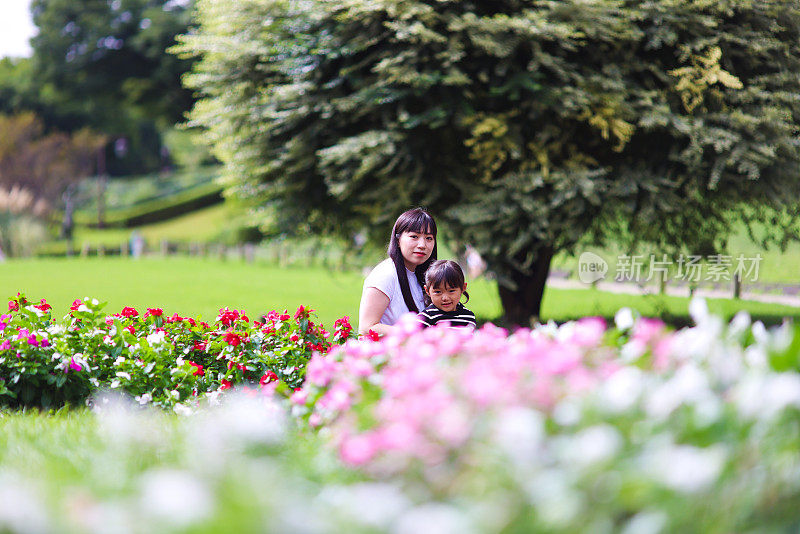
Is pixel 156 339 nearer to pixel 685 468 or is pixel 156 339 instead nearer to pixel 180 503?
pixel 180 503

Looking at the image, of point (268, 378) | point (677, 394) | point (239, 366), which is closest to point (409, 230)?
point (268, 378)

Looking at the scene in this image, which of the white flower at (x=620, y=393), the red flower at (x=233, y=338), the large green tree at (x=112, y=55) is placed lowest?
the red flower at (x=233, y=338)

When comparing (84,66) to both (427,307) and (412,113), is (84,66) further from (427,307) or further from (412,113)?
(427,307)

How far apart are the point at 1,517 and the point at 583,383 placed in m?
1.50

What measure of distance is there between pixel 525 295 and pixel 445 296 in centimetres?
583

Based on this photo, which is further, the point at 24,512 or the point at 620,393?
the point at 620,393

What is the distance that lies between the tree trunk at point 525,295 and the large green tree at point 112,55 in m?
27.6

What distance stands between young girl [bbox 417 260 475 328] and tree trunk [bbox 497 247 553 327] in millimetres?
5545

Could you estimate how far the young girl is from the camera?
378cm

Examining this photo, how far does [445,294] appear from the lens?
12.6ft

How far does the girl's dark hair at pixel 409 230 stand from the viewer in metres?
3.95

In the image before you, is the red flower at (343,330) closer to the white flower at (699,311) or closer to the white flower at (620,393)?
the white flower at (699,311)

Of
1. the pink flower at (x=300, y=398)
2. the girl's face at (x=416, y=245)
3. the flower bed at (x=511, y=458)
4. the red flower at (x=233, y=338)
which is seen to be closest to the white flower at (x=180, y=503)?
the flower bed at (x=511, y=458)

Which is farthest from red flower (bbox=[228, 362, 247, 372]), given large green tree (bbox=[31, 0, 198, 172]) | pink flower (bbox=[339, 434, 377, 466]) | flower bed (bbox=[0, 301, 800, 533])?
large green tree (bbox=[31, 0, 198, 172])
